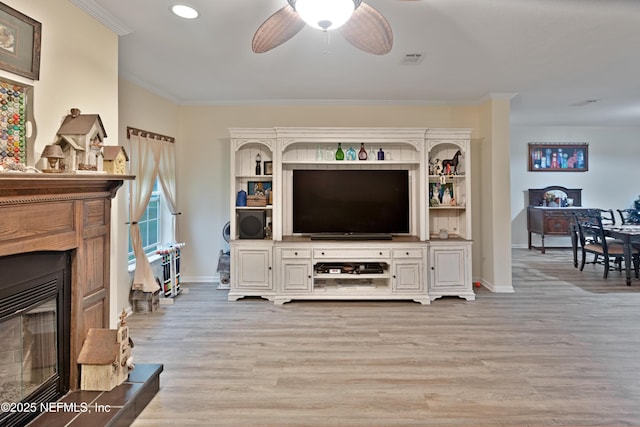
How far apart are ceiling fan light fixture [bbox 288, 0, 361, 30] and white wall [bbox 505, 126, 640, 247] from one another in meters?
7.60

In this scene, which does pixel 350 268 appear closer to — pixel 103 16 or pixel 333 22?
pixel 333 22

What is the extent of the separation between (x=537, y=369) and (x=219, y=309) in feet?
10.1

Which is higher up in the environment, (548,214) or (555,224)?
(548,214)

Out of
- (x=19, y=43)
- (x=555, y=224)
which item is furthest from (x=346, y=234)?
(x=555, y=224)

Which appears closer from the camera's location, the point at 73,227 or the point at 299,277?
the point at 73,227

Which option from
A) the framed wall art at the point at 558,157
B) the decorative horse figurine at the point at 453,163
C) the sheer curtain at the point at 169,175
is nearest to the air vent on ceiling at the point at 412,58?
the decorative horse figurine at the point at 453,163

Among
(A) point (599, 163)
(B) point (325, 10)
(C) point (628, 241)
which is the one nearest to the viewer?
(B) point (325, 10)

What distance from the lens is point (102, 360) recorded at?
2.05 m

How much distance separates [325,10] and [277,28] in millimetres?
494

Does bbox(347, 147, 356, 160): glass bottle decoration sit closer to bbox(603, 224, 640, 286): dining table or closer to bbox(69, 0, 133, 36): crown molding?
bbox(69, 0, 133, 36): crown molding

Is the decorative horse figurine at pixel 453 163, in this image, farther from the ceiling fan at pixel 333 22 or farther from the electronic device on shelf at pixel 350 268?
the ceiling fan at pixel 333 22

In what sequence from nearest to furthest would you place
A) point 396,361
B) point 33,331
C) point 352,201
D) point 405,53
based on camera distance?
point 33,331, point 396,361, point 405,53, point 352,201

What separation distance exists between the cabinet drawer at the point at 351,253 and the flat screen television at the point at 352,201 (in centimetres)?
32

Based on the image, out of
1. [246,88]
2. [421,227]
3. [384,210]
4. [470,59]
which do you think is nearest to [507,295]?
[421,227]
